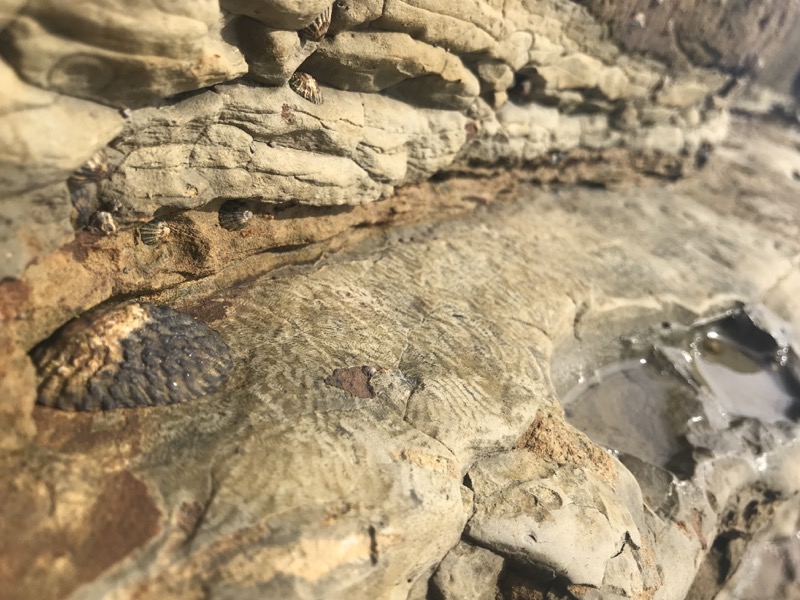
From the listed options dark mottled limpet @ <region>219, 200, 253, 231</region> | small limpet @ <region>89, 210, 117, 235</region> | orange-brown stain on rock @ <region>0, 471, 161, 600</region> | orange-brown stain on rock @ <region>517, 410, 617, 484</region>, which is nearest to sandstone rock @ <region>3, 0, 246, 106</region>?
small limpet @ <region>89, 210, 117, 235</region>

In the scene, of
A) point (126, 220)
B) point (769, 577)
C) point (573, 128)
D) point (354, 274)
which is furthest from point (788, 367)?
point (126, 220)

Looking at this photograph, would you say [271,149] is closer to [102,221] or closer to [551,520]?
[102,221]

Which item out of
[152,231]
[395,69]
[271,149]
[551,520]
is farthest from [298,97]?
[551,520]

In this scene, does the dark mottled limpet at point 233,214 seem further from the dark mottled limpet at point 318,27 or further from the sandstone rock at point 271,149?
the dark mottled limpet at point 318,27

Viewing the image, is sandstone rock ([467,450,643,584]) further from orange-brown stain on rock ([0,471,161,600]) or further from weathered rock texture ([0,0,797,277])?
weathered rock texture ([0,0,797,277])

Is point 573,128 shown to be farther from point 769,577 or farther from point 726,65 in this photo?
Result: point 769,577

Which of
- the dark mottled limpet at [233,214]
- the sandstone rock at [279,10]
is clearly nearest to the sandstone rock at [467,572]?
the dark mottled limpet at [233,214]

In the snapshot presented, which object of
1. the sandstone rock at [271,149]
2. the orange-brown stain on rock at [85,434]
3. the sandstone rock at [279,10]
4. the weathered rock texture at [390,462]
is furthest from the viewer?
the sandstone rock at [271,149]
